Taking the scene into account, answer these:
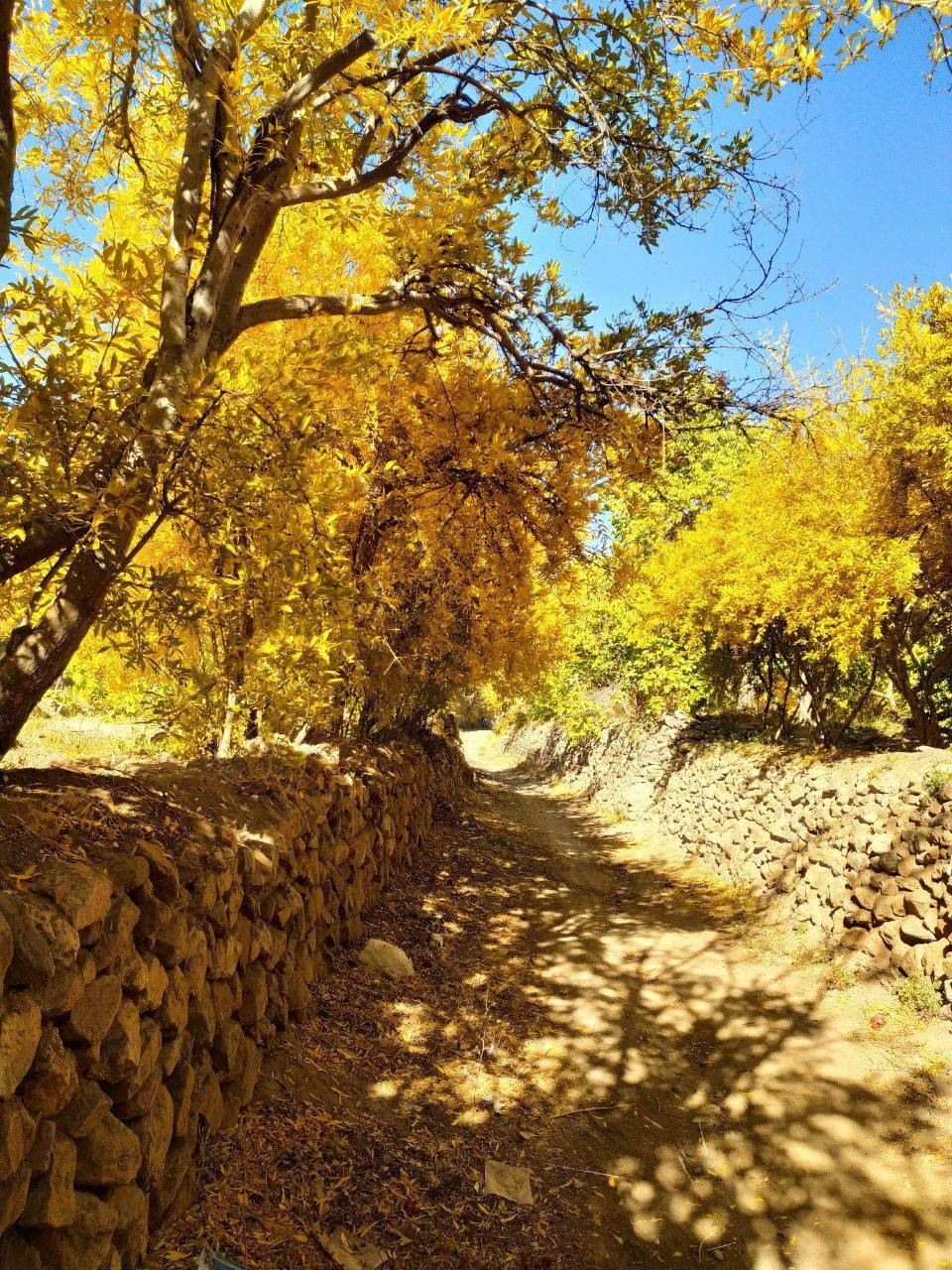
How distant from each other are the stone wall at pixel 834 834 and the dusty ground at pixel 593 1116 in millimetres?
620

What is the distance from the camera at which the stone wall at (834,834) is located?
5992 mm

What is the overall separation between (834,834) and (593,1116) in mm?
4873

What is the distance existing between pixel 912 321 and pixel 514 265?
7.67 meters

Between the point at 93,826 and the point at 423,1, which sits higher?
the point at 423,1

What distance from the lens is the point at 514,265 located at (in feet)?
Result: 16.0

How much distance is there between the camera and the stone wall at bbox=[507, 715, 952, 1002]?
5992mm

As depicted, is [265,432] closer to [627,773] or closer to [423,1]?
[423,1]

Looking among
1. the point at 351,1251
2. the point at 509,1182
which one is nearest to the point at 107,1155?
the point at 351,1251

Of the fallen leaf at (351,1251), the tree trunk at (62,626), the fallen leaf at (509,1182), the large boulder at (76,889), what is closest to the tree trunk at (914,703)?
the fallen leaf at (509,1182)

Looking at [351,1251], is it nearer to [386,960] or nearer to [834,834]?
[386,960]

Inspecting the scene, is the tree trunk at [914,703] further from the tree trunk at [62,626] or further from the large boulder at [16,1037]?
the large boulder at [16,1037]

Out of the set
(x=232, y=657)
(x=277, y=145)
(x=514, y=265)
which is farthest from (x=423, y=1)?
(x=232, y=657)

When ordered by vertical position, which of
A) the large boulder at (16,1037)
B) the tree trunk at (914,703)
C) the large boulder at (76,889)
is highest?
the tree trunk at (914,703)

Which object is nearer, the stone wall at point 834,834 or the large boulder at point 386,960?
the large boulder at point 386,960
